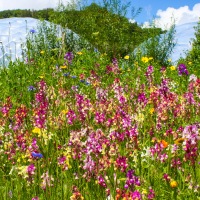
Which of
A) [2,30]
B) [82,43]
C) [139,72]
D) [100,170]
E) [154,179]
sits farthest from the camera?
[2,30]

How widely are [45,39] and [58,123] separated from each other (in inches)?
404

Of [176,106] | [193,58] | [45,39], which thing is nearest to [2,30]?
[45,39]

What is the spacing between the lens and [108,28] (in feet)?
49.1

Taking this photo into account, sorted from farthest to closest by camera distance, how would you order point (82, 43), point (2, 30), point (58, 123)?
point (2, 30)
point (82, 43)
point (58, 123)

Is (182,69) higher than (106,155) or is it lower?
higher

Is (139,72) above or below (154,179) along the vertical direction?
above

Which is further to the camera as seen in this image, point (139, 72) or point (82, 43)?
point (82, 43)

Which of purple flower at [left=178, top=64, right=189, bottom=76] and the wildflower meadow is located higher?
purple flower at [left=178, top=64, right=189, bottom=76]

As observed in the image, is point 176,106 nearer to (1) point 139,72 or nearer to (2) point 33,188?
(2) point 33,188

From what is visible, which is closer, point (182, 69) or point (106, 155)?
point (106, 155)

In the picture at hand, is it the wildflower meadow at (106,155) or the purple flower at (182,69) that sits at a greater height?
the purple flower at (182,69)

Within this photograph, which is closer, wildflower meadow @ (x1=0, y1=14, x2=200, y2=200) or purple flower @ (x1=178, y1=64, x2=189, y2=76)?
wildflower meadow @ (x1=0, y1=14, x2=200, y2=200)

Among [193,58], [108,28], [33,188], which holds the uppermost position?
[108,28]

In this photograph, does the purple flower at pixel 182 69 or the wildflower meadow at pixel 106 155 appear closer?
the wildflower meadow at pixel 106 155
